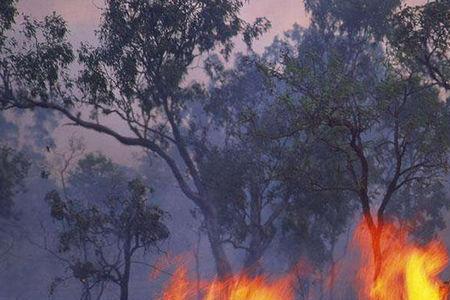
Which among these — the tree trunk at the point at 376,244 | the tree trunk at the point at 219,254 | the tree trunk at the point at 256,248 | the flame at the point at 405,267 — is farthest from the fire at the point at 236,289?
the tree trunk at the point at 376,244

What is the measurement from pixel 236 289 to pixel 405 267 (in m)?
15.9

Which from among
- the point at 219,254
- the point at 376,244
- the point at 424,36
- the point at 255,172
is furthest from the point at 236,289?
the point at 424,36

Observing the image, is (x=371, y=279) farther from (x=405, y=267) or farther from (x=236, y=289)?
(x=236, y=289)

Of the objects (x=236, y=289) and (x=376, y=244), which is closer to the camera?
(x=376, y=244)

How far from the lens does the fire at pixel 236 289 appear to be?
77.2 ft

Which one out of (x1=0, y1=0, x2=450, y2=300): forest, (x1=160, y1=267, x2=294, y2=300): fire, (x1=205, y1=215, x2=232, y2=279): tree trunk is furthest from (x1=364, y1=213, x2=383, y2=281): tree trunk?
(x1=160, y1=267, x2=294, y2=300): fire

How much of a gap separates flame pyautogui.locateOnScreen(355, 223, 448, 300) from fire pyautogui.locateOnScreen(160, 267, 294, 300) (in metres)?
5.80

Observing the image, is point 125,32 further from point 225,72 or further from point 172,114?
point 225,72

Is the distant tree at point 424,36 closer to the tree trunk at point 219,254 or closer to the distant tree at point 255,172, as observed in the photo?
the distant tree at point 255,172

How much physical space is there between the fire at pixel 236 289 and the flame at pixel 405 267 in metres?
5.80

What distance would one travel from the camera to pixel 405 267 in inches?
1411

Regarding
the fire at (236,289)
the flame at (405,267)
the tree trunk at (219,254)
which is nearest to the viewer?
the tree trunk at (219,254)

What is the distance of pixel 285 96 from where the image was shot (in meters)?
15.1

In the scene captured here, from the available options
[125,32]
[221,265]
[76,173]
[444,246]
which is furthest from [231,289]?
[76,173]
